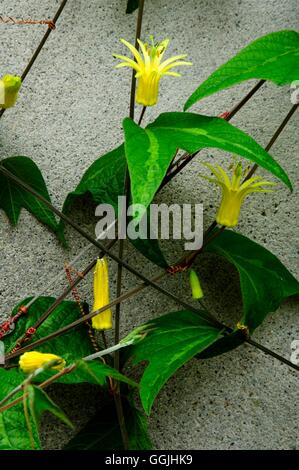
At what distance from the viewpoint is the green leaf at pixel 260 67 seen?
51 cm

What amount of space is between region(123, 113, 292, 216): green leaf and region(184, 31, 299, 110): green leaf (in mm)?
27

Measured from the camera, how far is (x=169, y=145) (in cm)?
47

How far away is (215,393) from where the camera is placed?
0.67 metres

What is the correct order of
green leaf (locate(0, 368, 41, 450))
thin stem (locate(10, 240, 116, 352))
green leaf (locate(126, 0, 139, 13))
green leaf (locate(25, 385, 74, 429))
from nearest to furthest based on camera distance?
green leaf (locate(25, 385, 74, 429)), green leaf (locate(0, 368, 41, 450)), thin stem (locate(10, 240, 116, 352)), green leaf (locate(126, 0, 139, 13))

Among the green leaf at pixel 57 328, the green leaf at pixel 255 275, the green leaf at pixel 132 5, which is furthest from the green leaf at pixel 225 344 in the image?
the green leaf at pixel 132 5

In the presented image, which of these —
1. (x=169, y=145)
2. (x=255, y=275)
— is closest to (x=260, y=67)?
(x=169, y=145)

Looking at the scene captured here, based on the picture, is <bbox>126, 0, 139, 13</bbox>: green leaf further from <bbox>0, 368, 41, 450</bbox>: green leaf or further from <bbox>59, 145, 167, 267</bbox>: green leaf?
<bbox>0, 368, 41, 450</bbox>: green leaf

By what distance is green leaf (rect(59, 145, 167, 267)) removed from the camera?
0.63 m

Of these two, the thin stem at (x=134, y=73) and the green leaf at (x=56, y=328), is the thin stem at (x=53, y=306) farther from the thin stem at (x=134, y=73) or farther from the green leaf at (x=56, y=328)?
the thin stem at (x=134, y=73)

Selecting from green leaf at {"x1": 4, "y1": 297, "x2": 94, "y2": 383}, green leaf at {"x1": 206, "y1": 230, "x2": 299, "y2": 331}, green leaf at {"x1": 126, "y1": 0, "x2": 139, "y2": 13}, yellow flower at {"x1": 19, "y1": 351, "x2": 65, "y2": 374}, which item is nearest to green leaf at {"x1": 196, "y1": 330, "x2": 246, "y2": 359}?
green leaf at {"x1": 206, "y1": 230, "x2": 299, "y2": 331}

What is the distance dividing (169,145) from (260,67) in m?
0.12

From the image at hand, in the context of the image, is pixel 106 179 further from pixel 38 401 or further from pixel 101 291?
pixel 38 401

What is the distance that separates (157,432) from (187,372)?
0.07m
